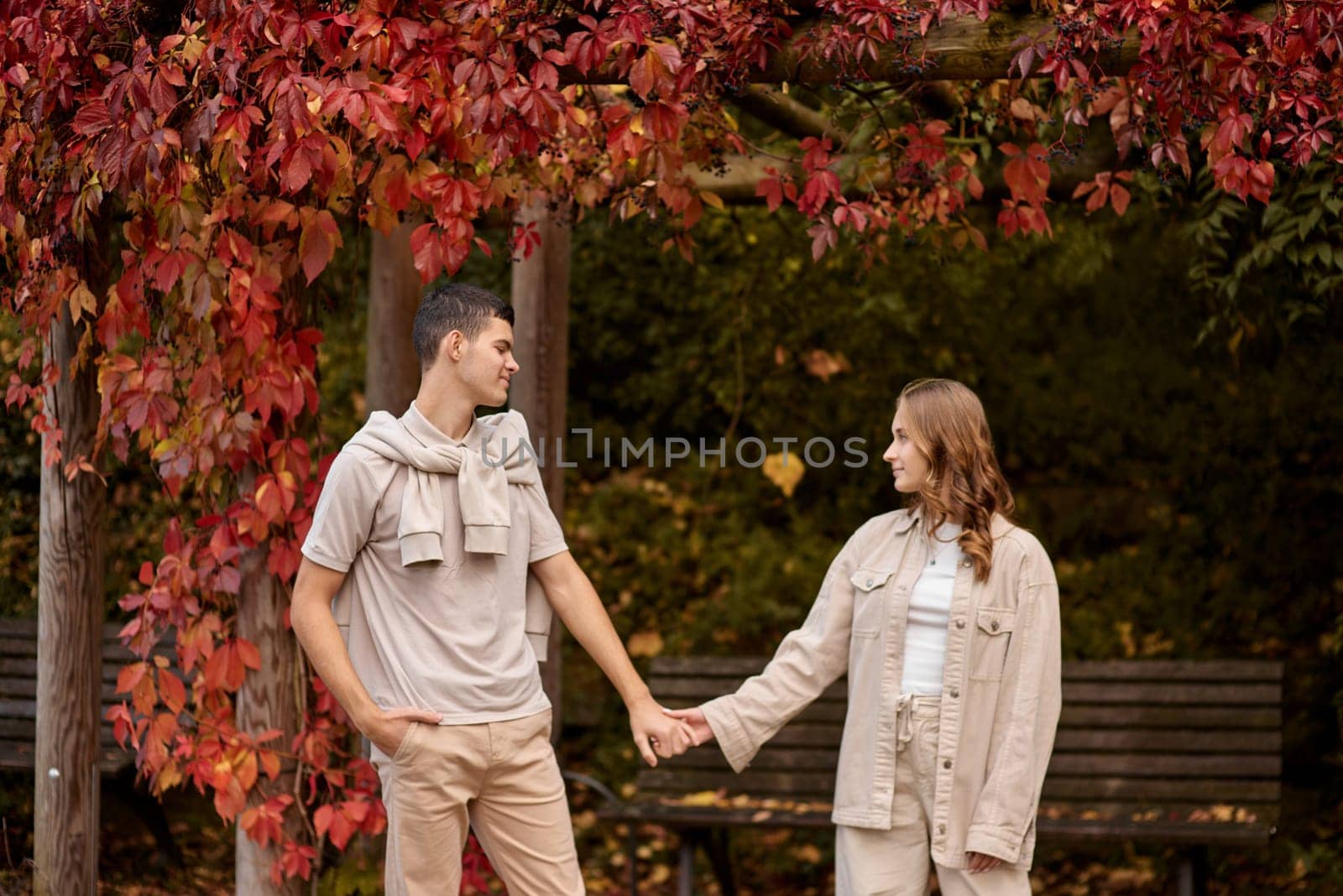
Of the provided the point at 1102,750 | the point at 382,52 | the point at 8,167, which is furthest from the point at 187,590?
the point at 1102,750

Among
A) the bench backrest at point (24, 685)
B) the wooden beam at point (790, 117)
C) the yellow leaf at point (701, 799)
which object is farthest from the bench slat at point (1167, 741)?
the bench backrest at point (24, 685)

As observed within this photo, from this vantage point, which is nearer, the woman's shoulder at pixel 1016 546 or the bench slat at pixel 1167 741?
the woman's shoulder at pixel 1016 546

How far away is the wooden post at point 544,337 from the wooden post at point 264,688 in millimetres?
1720

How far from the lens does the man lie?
130 inches

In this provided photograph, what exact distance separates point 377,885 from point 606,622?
2473 millimetres

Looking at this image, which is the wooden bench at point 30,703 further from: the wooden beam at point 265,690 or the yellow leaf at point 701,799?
the yellow leaf at point 701,799

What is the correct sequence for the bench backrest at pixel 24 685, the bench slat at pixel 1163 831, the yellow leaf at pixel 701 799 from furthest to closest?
the bench backrest at pixel 24 685
the yellow leaf at pixel 701 799
the bench slat at pixel 1163 831

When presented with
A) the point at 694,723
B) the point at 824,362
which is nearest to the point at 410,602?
the point at 694,723

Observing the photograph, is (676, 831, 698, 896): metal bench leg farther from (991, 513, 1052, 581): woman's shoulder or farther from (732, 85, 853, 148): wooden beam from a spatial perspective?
(732, 85, 853, 148): wooden beam

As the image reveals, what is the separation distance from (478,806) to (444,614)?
0.49 m

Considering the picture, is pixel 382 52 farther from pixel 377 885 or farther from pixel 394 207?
pixel 377 885

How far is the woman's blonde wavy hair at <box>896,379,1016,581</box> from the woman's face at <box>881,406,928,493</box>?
11mm

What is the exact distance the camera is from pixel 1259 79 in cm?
338

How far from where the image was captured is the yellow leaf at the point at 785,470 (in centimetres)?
733
